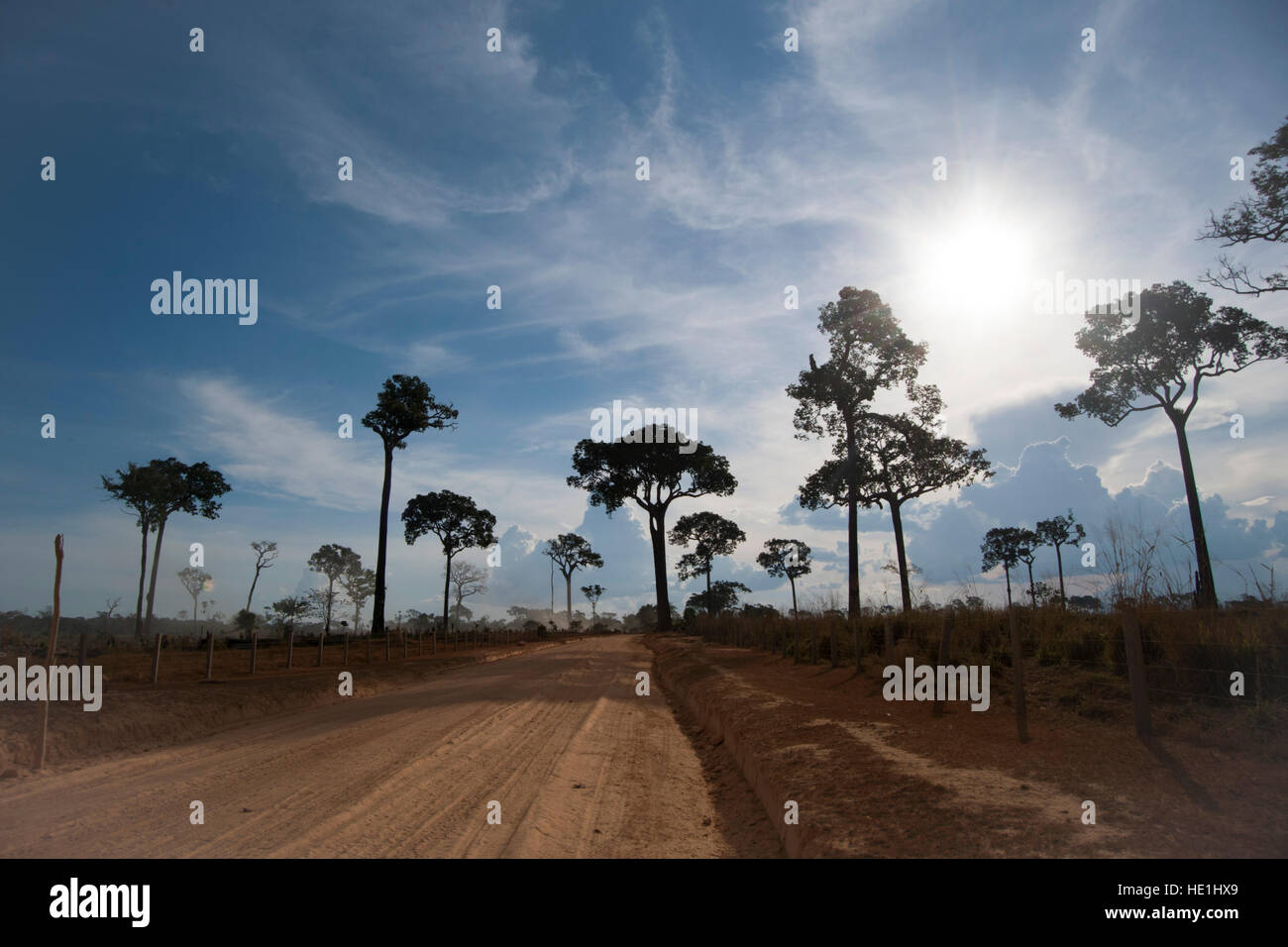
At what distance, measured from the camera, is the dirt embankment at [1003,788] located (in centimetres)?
466

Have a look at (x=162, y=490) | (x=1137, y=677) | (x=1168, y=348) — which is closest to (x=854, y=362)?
(x=1168, y=348)

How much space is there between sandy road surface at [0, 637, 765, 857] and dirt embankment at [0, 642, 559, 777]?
0.82 meters

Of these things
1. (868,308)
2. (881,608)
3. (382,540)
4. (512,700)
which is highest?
(868,308)

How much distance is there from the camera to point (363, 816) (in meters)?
6.29

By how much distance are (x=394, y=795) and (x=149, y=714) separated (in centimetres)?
759

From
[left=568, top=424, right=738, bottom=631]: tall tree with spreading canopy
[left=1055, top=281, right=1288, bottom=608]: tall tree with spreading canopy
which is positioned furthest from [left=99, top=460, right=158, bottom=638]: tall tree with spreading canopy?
[left=1055, top=281, right=1288, bottom=608]: tall tree with spreading canopy

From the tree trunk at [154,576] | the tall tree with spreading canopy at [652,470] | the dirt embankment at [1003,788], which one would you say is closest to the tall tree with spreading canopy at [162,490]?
the tree trunk at [154,576]

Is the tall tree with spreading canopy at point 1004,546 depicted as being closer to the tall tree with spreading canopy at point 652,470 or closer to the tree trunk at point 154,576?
the tall tree with spreading canopy at point 652,470

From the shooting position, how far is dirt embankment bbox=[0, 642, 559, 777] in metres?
9.69

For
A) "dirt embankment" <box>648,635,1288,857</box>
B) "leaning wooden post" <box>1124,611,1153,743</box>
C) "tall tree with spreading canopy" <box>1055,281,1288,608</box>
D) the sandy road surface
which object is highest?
"tall tree with spreading canopy" <box>1055,281,1288,608</box>

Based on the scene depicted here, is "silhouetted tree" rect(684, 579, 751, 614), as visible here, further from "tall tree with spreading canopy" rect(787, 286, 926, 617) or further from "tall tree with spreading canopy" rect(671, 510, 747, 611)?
"tall tree with spreading canopy" rect(787, 286, 926, 617)
